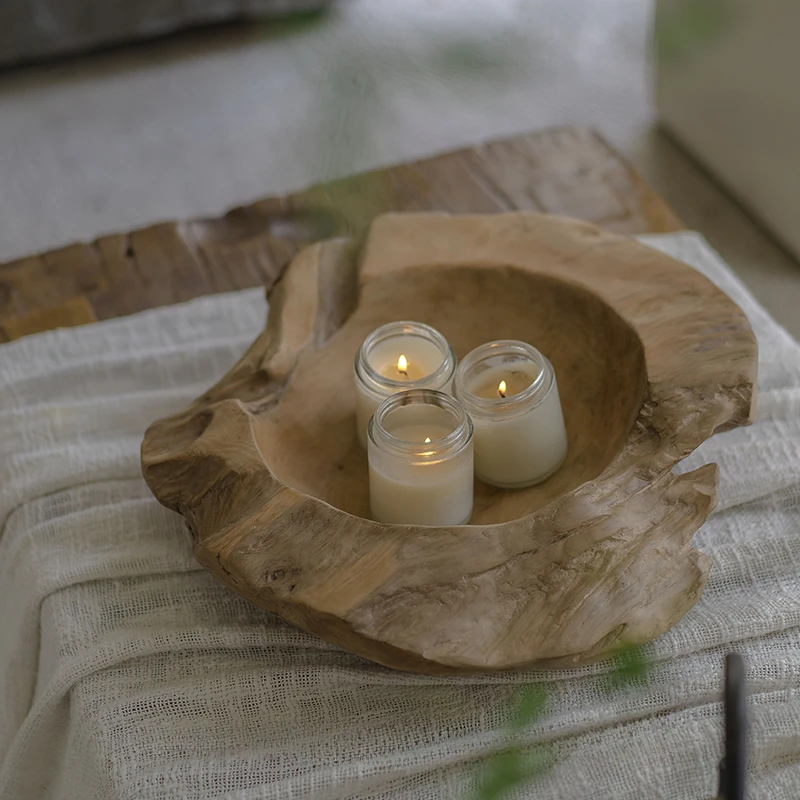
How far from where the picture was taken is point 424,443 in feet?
2.41

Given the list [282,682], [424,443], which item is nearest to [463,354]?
[424,443]

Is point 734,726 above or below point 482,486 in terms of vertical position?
above

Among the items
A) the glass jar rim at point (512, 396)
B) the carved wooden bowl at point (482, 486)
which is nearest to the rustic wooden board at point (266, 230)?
the carved wooden bowl at point (482, 486)

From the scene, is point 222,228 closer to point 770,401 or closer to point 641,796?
point 770,401

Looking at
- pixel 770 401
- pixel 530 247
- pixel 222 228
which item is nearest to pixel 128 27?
pixel 222 228

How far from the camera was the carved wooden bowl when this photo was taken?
0.65 metres

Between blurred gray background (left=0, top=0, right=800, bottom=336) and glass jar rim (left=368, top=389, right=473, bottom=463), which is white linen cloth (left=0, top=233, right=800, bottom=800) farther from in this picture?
blurred gray background (left=0, top=0, right=800, bottom=336)

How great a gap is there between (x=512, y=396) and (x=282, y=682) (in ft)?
0.93

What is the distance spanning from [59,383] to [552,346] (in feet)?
1.75

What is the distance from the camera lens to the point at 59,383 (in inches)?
42.1

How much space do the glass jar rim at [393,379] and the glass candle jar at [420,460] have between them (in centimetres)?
3

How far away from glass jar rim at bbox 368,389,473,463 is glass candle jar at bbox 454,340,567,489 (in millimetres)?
41

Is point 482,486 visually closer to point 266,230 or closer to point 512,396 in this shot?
point 512,396

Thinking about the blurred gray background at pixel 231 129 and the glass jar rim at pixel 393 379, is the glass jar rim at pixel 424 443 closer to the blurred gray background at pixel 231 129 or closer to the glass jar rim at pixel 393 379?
the glass jar rim at pixel 393 379
